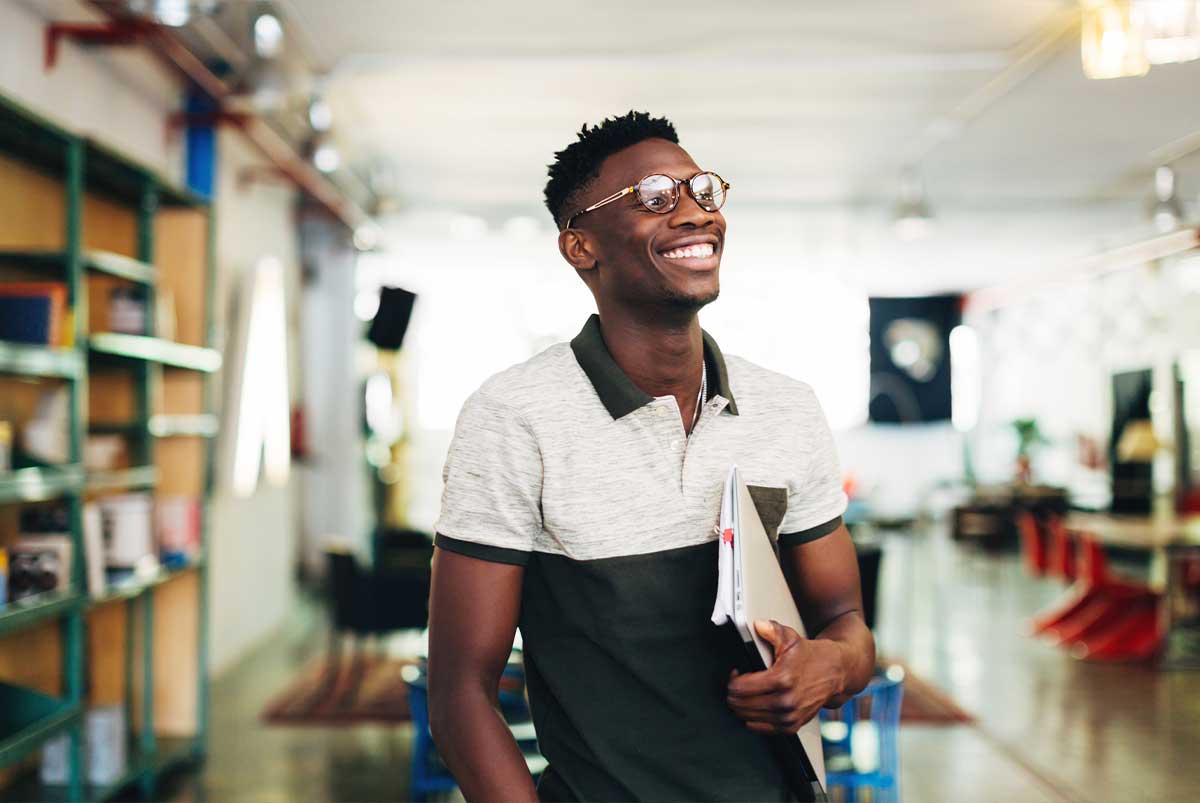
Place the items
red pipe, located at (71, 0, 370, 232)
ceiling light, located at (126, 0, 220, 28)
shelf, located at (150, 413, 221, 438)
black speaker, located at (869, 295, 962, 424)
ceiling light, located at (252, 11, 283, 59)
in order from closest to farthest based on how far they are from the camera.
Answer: ceiling light, located at (126, 0, 220, 28), shelf, located at (150, 413, 221, 438), red pipe, located at (71, 0, 370, 232), ceiling light, located at (252, 11, 283, 59), black speaker, located at (869, 295, 962, 424)

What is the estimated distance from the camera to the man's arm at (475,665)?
3.84 feet

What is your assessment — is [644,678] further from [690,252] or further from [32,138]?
[32,138]

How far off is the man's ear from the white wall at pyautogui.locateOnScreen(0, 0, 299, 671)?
10.9 feet

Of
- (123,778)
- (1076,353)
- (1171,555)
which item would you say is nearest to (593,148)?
(123,778)

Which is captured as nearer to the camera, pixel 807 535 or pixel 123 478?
pixel 807 535

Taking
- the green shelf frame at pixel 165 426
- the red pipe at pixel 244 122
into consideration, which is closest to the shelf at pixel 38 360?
the green shelf frame at pixel 165 426

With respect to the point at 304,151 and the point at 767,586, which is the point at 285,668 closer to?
the point at 304,151

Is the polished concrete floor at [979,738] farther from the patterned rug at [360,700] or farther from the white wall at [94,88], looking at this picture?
the white wall at [94,88]

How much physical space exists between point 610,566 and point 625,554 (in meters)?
0.02

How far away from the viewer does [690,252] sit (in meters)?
1.27

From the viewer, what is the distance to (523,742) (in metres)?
2.97

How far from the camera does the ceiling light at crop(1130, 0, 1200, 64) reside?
10.7ft

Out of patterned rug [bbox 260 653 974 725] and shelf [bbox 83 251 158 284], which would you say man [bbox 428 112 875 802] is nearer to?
shelf [bbox 83 251 158 284]

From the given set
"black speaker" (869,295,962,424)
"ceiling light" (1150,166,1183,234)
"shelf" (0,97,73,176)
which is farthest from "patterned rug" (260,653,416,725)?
"black speaker" (869,295,962,424)
